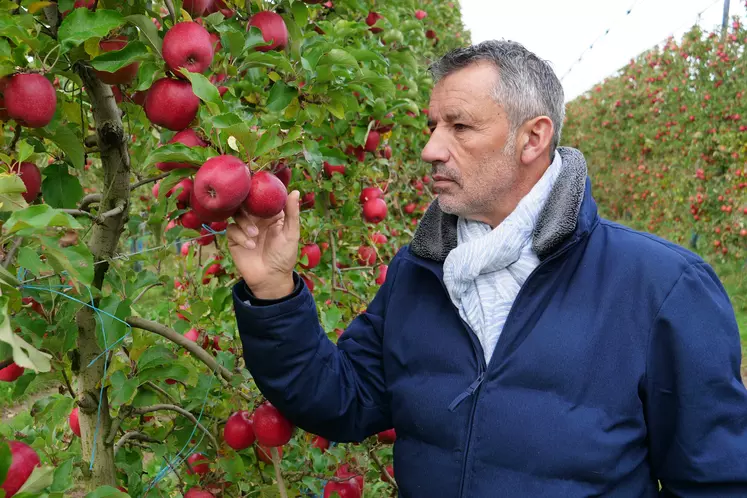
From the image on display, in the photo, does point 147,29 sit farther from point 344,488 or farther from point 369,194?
point 369,194

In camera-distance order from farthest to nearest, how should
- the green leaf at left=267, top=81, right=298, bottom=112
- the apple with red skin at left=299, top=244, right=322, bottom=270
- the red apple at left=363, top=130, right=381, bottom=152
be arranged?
1. the red apple at left=363, top=130, right=381, bottom=152
2. the apple with red skin at left=299, top=244, right=322, bottom=270
3. the green leaf at left=267, top=81, right=298, bottom=112

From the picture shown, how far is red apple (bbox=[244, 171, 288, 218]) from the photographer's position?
1012mm

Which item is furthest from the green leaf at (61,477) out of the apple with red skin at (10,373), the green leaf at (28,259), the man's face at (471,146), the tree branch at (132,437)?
the man's face at (471,146)

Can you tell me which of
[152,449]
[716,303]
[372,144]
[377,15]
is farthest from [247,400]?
[377,15]

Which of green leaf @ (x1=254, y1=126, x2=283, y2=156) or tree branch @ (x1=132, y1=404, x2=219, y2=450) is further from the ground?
green leaf @ (x1=254, y1=126, x2=283, y2=156)

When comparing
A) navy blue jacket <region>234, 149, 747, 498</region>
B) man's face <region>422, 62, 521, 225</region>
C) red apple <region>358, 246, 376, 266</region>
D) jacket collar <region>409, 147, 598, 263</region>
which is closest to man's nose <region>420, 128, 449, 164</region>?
man's face <region>422, 62, 521, 225</region>

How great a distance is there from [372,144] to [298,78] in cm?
91

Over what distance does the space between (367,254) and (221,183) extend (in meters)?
1.59

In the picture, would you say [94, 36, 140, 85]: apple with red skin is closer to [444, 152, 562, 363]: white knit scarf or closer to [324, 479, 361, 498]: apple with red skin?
[444, 152, 562, 363]: white knit scarf

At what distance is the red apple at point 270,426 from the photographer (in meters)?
1.31

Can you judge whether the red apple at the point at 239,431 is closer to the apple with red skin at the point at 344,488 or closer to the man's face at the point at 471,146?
the apple with red skin at the point at 344,488

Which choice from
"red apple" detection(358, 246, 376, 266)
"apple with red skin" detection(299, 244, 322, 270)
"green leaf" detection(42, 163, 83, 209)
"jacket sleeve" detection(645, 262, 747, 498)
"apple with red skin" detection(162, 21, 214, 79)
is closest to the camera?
"apple with red skin" detection(162, 21, 214, 79)

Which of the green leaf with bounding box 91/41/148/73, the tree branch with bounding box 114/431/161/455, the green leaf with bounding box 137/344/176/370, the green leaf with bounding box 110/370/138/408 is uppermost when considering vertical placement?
the green leaf with bounding box 91/41/148/73

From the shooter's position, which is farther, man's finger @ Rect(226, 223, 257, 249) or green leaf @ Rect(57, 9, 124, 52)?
man's finger @ Rect(226, 223, 257, 249)
